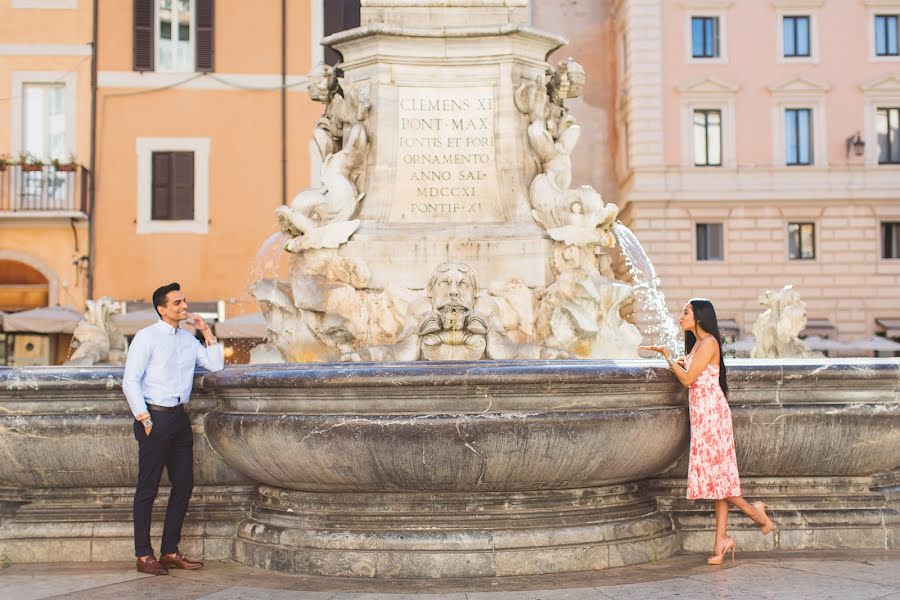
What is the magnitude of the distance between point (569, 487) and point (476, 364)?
30.4 inches

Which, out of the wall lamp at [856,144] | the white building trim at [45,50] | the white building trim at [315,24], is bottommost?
the wall lamp at [856,144]

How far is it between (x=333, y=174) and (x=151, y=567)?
3574mm

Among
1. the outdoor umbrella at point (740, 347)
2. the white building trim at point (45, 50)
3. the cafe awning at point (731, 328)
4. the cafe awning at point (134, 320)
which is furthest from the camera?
the cafe awning at point (731, 328)

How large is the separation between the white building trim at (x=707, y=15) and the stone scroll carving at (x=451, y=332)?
83.9ft

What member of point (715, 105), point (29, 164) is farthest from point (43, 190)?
point (715, 105)

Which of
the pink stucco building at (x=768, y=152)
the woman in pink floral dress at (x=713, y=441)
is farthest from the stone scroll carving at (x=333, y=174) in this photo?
the pink stucco building at (x=768, y=152)

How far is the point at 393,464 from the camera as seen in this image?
5.35 metres

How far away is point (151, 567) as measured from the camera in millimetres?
5516

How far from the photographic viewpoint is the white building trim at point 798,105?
1230 inches

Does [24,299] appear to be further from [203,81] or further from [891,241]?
[891,241]

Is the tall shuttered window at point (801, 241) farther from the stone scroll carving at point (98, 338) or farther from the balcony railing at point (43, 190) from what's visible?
the stone scroll carving at point (98, 338)

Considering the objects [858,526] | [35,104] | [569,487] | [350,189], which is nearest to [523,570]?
[569,487]

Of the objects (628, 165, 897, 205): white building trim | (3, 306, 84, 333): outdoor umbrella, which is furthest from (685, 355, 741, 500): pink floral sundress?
(628, 165, 897, 205): white building trim

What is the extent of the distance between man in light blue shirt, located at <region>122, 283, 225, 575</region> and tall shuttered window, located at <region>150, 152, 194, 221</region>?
21.3 m
